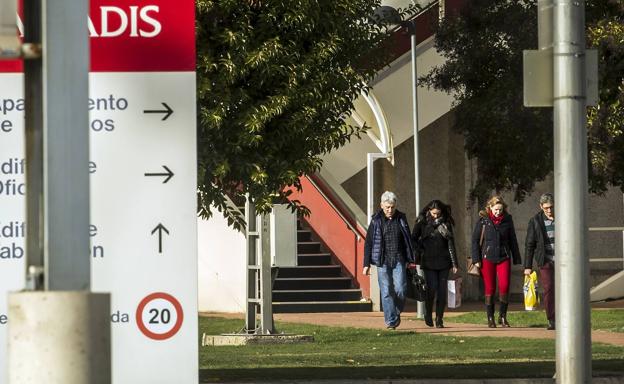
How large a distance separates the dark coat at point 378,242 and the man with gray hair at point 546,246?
1.45 metres

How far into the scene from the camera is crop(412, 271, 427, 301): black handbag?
66.5 ft

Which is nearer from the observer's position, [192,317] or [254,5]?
[192,317]

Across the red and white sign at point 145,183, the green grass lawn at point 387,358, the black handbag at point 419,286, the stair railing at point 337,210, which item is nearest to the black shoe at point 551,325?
the green grass lawn at point 387,358

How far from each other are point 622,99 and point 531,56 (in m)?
11.1

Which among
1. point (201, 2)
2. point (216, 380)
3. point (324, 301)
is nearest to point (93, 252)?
point (216, 380)

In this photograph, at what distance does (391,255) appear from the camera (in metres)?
19.3

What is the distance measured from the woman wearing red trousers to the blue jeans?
1090 mm

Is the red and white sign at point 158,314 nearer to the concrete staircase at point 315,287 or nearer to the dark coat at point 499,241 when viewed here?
the dark coat at point 499,241

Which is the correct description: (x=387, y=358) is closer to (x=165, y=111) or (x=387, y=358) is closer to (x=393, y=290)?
(x=393, y=290)

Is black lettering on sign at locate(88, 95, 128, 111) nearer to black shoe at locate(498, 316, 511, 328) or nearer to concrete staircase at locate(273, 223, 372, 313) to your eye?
black shoe at locate(498, 316, 511, 328)

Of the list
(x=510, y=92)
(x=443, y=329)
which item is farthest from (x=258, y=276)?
(x=510, y=92)

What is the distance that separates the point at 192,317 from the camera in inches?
245

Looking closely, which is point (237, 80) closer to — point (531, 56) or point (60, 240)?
point (531, 56)

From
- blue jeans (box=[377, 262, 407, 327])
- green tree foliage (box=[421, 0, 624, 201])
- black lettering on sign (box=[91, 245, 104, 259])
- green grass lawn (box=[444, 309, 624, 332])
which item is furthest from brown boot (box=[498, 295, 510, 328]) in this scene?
black lettering on sign (box=[91, 245, 104, 259])
